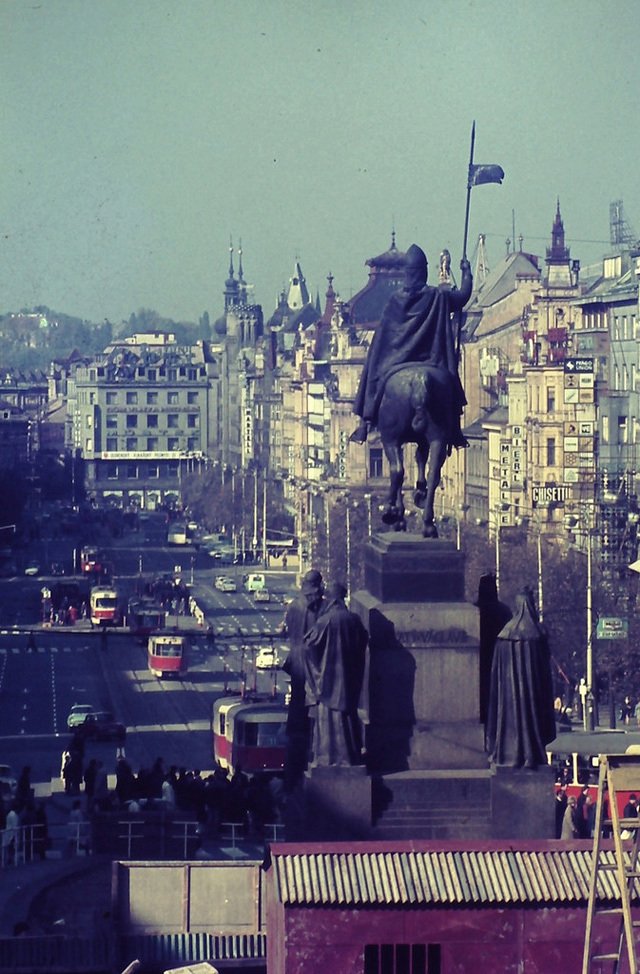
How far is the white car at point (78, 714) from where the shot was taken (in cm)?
7462

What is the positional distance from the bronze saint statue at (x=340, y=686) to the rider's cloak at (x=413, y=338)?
2366mm

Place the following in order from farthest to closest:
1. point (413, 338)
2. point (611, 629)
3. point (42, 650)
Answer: point (42, 650)
point (611, 629)
point (413, 338)

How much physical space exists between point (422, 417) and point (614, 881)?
5.17 metres

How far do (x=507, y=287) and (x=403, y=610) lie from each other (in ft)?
549

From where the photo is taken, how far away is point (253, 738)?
192 ft

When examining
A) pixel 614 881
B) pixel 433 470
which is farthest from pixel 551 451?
pixel 614 881

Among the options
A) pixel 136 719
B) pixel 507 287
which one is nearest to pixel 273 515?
pixel 507 287

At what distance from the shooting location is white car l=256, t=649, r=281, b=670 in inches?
3642

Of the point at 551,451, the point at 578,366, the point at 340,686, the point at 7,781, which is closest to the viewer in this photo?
the point at 340,686

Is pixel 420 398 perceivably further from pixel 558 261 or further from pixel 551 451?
pixel 558 261

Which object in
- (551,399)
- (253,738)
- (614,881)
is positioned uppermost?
(551,399)

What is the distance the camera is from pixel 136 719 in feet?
258

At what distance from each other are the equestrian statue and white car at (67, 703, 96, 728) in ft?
147

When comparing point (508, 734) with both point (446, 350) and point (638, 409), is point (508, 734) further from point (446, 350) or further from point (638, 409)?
point (638, 409)
